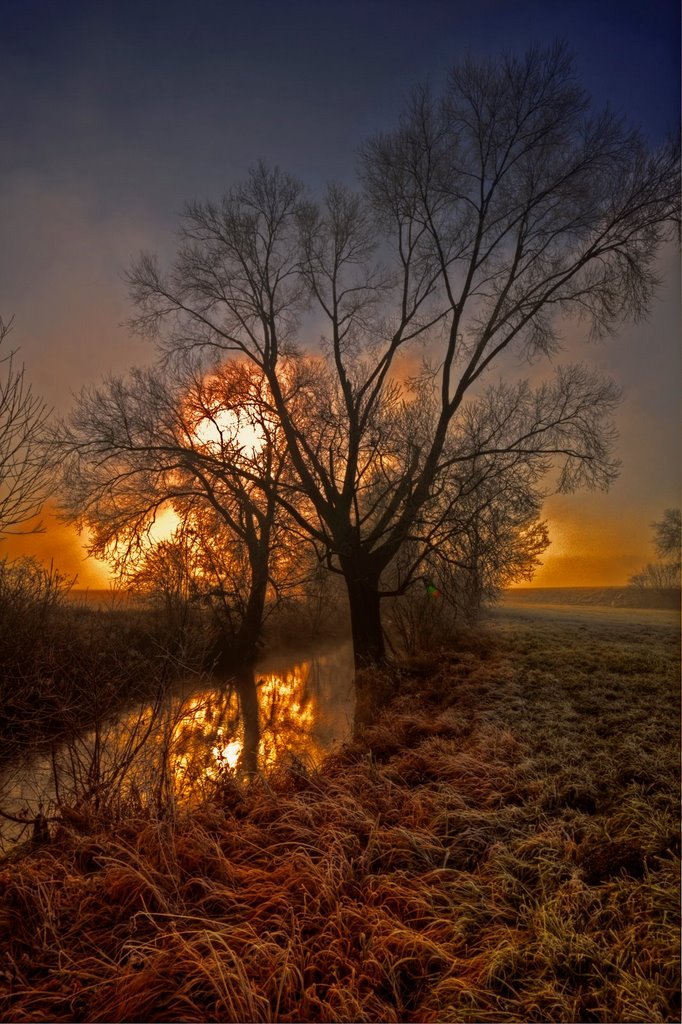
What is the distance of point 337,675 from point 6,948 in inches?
465

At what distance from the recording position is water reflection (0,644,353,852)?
15.6ft

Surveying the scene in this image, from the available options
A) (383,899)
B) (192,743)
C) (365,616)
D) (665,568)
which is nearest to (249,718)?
(192,743)

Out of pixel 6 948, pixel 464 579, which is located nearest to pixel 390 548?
pixel 464 579

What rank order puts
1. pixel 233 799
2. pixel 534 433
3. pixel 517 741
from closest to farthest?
pixel 233 799, pixel 517 741, pixel 534 433

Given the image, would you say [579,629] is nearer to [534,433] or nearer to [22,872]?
[534,433]

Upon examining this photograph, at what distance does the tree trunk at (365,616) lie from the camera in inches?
446

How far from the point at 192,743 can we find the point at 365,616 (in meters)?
4.55

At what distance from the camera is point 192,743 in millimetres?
7840

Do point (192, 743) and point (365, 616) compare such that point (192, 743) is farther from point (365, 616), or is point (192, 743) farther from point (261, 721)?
point (365, 616)

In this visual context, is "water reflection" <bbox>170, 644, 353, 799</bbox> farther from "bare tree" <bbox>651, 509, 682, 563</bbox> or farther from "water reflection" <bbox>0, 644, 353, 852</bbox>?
"bare tree" <bbox>651, 509, 682, 563</bbox>

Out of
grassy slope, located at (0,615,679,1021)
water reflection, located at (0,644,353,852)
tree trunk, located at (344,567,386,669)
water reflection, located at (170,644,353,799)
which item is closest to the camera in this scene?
grassy slope, located at (0,615,679,1021)

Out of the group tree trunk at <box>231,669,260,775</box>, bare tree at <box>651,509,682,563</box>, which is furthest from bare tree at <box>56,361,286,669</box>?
bare tree at <box>651,509,682,563</box>

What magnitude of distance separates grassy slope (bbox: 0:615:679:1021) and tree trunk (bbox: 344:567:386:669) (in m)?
5.72

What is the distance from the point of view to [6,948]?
2.92 m
